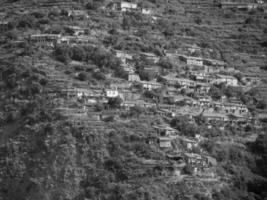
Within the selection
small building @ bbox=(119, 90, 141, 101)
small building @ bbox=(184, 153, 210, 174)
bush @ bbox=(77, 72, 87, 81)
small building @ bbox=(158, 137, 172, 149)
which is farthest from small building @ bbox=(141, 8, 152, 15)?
small building @ bbox=(184, 153, 210, 174)

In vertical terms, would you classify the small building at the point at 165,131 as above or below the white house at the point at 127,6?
below

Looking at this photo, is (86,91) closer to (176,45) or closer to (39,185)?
(39,185)

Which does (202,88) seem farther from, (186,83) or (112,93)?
(112,93)

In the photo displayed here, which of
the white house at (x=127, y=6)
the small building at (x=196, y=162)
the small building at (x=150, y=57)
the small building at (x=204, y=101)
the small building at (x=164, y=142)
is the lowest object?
the small building at (x=196, y=162)

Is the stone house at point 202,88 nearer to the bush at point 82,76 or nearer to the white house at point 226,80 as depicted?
the white house at point 226,80

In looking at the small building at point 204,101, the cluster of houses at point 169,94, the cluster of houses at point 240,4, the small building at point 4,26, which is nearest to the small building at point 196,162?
the cluster of houses at point 169,94

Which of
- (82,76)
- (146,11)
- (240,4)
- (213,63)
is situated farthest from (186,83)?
(240,4)

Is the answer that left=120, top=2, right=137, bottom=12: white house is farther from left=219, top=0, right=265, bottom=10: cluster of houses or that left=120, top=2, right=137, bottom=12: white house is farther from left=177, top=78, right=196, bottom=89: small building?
left=177, top=78, right=196, bottom=89: small building

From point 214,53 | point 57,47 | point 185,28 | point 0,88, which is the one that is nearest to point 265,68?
point 214,53
